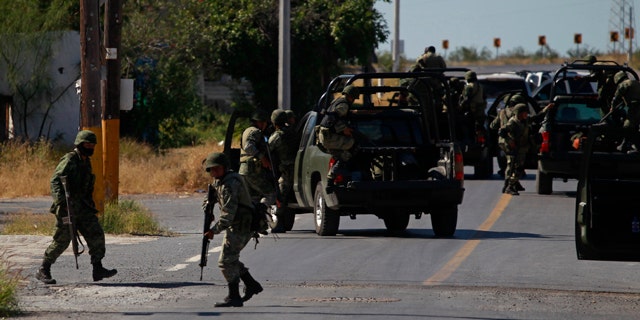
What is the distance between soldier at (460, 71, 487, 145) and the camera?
25734 millimetres

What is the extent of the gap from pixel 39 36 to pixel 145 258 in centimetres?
1730

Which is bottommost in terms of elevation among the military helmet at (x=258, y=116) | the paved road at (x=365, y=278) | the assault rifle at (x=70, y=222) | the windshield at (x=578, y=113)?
the paved road at (x=365, y=278)

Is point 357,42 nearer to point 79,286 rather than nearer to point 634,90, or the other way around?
point 634,90

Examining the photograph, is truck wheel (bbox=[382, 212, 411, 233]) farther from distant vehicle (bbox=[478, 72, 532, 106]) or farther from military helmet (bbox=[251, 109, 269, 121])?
distant vehicle (bbox=[478, 72, 532, 106])

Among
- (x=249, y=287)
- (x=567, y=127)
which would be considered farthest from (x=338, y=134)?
(x=567, y=127)

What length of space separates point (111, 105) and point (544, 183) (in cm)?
845

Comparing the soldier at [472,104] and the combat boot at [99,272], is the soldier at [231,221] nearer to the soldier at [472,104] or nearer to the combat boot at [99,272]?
the combat boot at [99,272]

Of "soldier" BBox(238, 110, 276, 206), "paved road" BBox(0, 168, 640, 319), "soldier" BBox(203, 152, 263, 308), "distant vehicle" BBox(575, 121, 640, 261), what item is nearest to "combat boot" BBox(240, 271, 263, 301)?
"soldier" BBox(203, 152, 263, 308)

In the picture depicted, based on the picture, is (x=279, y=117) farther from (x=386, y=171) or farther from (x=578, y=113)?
(x=578, y=113)

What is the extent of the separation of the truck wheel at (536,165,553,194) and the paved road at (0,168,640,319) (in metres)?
3.52

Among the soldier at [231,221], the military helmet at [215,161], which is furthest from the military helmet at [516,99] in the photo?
the military helmet at [215,161]

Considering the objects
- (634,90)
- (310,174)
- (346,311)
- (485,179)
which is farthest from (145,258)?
(485,179)

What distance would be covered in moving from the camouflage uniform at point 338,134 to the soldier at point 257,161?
0.78 m

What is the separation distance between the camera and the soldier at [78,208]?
43.6ft
